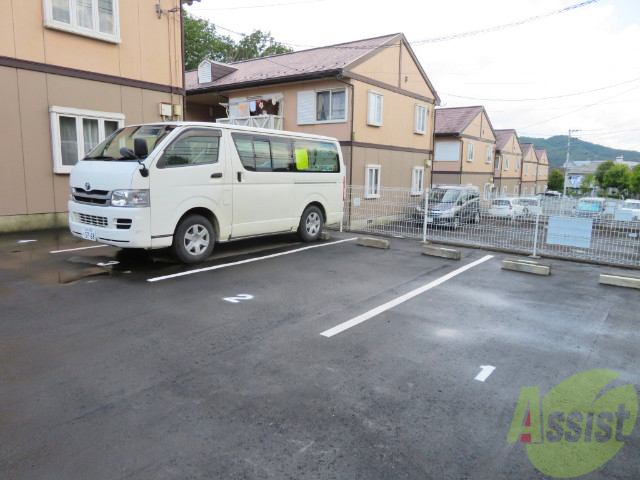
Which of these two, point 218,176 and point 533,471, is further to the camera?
point 218,176

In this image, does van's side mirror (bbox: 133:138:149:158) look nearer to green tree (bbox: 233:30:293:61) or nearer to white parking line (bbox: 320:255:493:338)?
white parking line (bbox: 320:255:493:338)

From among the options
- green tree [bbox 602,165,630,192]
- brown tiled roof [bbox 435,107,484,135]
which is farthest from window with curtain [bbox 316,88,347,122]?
green tree [bbox 602,165,630,192]

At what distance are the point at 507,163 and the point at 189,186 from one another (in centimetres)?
3499

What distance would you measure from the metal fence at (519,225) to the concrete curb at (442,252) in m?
1.46

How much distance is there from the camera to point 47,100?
9547 mm

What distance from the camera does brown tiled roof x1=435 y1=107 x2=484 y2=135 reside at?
1031 inches

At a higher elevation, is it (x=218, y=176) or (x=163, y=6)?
(x=163, y=6)

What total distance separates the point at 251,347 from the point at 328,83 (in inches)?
Result: 500

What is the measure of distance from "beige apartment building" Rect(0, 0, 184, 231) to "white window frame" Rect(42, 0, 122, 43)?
21 mm

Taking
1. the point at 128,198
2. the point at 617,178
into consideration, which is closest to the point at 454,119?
the point at 128,198

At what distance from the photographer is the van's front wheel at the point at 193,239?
6711 mm

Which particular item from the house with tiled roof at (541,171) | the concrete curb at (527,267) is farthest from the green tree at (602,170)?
the concrete curb at (527,267)

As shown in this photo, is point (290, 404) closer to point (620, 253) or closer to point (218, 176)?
point (218, 176)

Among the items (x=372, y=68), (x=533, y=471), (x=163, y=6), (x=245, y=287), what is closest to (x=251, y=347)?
(x=245, y=287)
